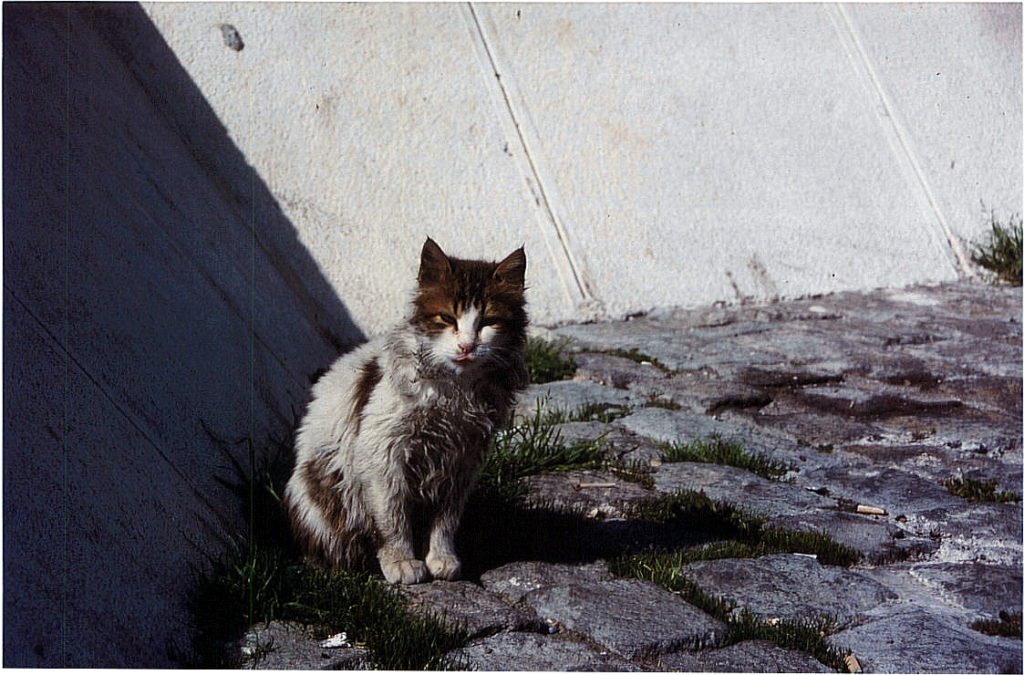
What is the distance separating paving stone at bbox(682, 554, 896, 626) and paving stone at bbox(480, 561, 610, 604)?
296 mm

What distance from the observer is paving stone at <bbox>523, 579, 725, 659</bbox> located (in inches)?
104

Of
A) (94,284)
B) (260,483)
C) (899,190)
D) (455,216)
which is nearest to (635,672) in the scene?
(260,483)

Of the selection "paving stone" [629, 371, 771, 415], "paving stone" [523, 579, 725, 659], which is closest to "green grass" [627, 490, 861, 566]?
"paving stone" [523, 579, 725, 659]

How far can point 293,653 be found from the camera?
8.39ft

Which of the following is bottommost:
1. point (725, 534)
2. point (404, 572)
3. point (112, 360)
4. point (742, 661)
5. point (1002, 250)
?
point (1002, 250)

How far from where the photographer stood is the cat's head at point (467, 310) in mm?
2838

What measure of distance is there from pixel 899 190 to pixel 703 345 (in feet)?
6.44

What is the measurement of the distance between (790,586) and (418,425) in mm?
1223

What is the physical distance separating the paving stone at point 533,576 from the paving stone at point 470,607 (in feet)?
0.18

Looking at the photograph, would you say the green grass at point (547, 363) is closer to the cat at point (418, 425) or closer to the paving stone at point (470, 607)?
the cat at point (418, 425)

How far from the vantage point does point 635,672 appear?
2512mm

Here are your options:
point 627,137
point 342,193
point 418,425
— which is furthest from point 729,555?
point 627,137

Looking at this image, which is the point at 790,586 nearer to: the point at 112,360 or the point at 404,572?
the point at 404,572

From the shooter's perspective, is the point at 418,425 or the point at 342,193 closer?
the point at 418,425
